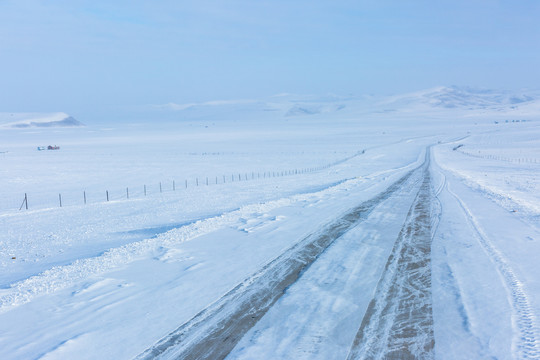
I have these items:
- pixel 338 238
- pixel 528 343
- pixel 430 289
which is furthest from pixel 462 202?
pixel 528 343

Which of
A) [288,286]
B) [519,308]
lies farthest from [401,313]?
[288,286]

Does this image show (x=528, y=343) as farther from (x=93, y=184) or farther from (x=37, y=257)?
(x=93, y=184)

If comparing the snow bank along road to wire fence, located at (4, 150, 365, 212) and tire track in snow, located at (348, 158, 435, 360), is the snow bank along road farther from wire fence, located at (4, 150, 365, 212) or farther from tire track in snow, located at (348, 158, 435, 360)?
wire fence, located at (4, 150, 365, 212)

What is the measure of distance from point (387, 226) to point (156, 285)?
8180mm

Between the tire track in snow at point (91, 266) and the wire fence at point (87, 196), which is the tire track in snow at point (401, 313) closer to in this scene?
the tire track in snow at point (91, 266)

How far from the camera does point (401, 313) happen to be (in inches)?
308

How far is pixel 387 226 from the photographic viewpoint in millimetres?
14727

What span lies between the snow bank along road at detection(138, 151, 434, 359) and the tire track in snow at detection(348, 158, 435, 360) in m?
0.02

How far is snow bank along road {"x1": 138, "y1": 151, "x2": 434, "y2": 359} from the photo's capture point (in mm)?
6699

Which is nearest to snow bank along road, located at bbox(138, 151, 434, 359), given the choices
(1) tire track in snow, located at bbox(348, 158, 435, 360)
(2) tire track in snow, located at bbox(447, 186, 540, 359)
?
(1) tire track in snow, located at bbox(348, 158, 435, 360)

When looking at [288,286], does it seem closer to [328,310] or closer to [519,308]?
[328,310]

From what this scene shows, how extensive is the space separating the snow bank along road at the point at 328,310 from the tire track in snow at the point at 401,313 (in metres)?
0.02

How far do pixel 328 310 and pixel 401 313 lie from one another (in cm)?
127

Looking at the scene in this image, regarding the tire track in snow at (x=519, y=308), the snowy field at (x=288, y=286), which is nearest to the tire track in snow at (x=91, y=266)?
the snowy field at (x=288, y=286)
